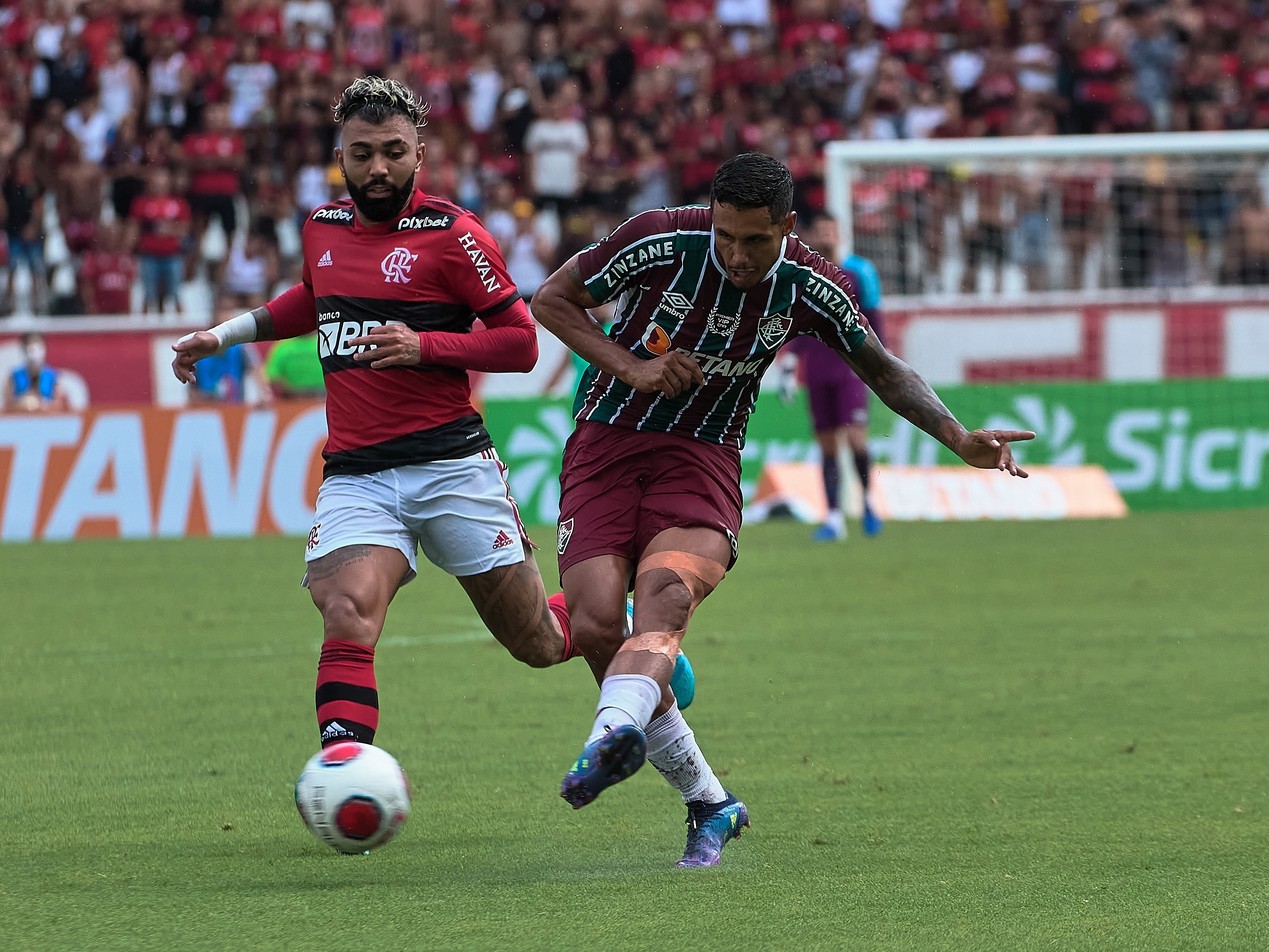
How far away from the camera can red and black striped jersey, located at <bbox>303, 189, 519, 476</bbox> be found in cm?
530

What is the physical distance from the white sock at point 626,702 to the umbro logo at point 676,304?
3.65ft

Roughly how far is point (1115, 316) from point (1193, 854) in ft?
45.4

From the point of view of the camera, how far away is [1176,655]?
8969 mm

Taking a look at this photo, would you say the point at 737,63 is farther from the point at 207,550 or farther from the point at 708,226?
the point at 708,226

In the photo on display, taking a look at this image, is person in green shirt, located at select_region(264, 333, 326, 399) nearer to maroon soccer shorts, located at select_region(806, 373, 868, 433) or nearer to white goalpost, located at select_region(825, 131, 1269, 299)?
maroon soccer shorts, located at select_region(806, 373, 868, 433)

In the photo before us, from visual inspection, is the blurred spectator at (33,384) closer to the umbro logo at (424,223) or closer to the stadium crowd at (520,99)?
the stadium crowd at (520,99)

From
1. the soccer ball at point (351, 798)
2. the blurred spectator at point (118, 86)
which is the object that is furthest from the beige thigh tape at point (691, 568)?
the blurred spectator at point (118, 86)

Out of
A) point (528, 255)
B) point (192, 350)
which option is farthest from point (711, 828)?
point (528, 255)

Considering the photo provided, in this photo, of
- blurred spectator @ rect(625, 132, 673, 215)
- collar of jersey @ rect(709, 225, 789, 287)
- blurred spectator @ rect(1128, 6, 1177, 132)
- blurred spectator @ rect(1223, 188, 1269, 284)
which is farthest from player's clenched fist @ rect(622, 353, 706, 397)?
blurred spectator @ rect(1128, 6, 1177, 132)

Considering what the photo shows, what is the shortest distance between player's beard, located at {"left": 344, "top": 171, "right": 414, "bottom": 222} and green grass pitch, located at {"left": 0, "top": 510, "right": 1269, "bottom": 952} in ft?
6.01

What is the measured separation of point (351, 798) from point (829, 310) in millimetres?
1888

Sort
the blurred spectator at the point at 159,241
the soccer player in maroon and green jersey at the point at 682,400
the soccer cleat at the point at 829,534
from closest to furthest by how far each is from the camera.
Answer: the soccer player in maroon and green jersey at the point at 682,400 < the soccer cleat at the point at 829,534 < the blurred spectator at the point at 159,241

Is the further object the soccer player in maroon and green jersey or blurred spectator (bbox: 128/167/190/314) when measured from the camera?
blurred spectator (bbox: 128/167/190/314)

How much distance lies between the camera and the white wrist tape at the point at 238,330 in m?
5.64
